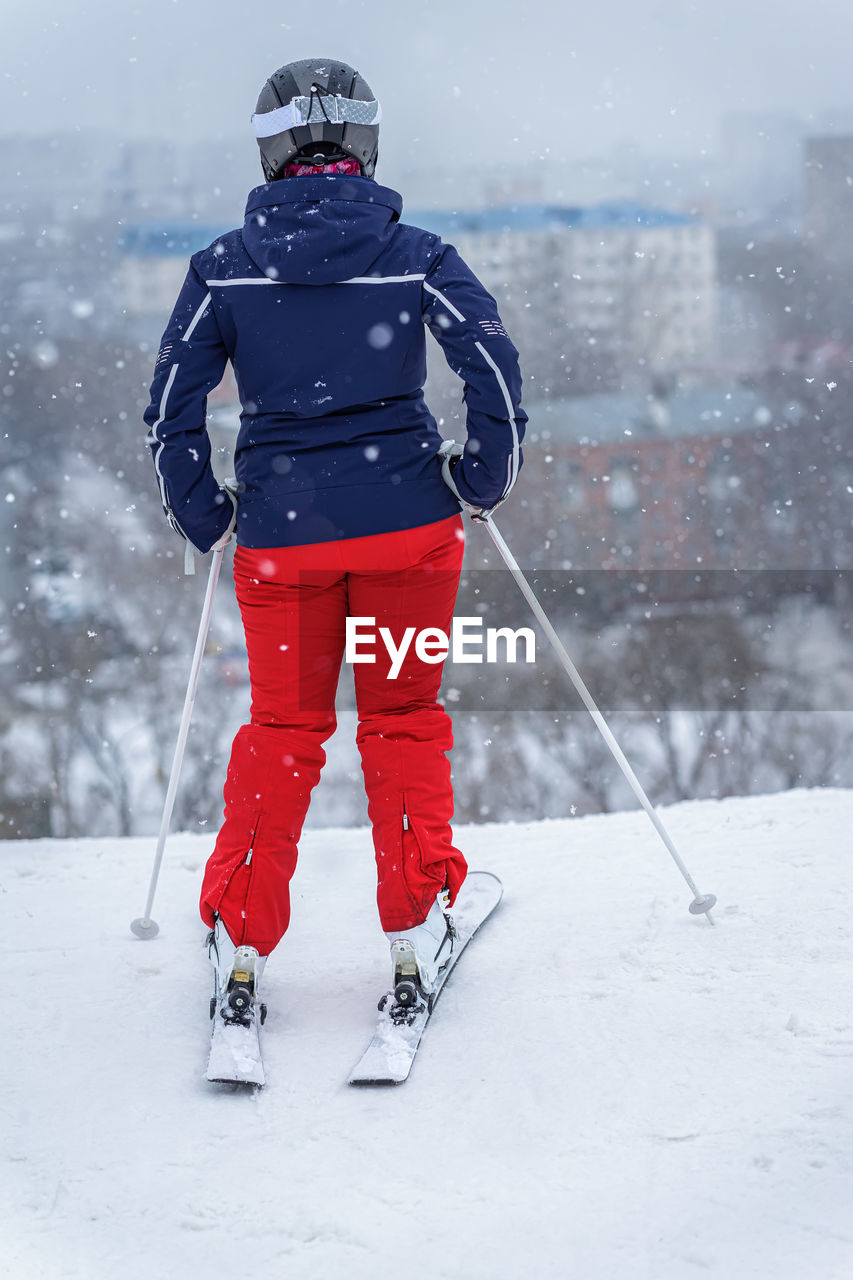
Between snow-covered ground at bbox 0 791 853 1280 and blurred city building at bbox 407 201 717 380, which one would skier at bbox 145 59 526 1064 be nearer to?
snow-covered ground at bbox 0 791 853 1280

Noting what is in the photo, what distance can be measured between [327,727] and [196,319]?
717 mm

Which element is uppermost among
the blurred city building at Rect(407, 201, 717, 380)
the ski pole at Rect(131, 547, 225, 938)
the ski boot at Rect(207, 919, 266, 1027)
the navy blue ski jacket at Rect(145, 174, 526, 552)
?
the navy blue ski jacket at Rect(145, 174, 526, 552)

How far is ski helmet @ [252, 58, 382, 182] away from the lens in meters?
1.73

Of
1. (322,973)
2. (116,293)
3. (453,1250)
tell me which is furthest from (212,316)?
(116,293)

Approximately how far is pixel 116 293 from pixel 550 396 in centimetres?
806

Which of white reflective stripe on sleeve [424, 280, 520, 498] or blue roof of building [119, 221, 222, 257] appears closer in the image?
white reflective stripe on sleeve [424, 280, 520, 498]

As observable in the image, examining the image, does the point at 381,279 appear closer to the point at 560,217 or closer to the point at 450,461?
the point at 450,461

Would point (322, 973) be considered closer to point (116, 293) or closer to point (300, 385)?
point (300, 385)

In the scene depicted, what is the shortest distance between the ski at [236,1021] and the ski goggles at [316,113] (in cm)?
135

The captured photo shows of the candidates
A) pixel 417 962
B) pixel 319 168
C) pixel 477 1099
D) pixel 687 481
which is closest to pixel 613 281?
pixel 687 481

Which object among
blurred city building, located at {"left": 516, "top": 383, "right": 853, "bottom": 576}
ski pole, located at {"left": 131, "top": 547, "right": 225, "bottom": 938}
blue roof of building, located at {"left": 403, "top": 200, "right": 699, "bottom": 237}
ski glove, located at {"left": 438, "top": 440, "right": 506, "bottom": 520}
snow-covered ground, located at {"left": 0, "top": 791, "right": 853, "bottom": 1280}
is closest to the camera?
snow-covered ground, located at {"left": 0, "top": 791, "right": 853, "bottom": 1280}

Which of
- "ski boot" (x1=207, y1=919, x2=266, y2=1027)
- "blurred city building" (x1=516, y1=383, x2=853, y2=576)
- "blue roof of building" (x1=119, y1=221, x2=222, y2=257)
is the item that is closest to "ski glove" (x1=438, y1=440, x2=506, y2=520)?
"ski boot" (x1=207, y1=919, x2=266, y2=1027)

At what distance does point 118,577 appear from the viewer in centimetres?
2008

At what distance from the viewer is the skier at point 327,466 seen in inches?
68.5
